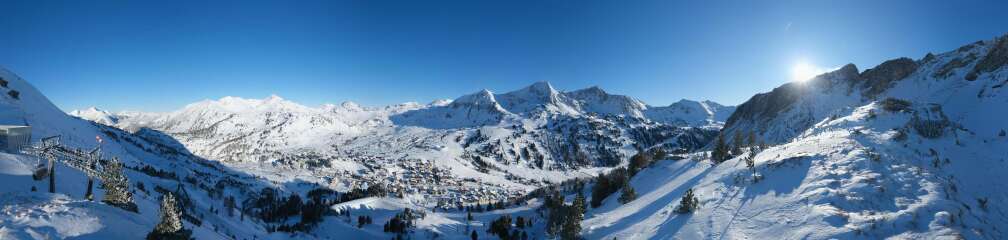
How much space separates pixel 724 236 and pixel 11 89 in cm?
13064

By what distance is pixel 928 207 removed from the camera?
842 inches

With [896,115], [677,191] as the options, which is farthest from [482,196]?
[896,115]

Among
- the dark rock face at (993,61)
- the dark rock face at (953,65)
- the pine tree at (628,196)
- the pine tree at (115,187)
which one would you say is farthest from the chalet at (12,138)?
the dark rock face at (953,65)

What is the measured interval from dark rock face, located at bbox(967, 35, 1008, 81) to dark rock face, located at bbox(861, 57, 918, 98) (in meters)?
39.3

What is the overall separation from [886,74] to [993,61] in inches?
2761

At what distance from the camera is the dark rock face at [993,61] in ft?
229

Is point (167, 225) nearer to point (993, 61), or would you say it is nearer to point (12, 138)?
point (12, 138)

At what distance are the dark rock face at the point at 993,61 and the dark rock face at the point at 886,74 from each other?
39293 millimetres

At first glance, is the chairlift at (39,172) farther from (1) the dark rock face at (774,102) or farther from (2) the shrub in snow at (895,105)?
(1) the dark rock face at (774,102)

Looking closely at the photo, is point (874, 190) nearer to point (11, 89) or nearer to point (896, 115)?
point (896, 115)

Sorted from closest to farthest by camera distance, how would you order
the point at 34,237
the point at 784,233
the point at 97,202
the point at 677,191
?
the point at 34,237 < the point at 784,233 < the point at 97,202 < the point at 677,191

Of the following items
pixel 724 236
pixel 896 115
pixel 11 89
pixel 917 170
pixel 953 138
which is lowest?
pixel 724 236

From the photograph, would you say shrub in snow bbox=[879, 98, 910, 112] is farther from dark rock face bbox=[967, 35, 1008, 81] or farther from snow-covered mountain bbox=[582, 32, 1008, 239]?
dark rock face bbox=[967, 35, 1008, 81]

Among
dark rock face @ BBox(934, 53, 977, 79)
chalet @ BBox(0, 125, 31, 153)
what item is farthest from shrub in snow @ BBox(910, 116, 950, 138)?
chalet @ BBox(0, 125, 31, 153)
